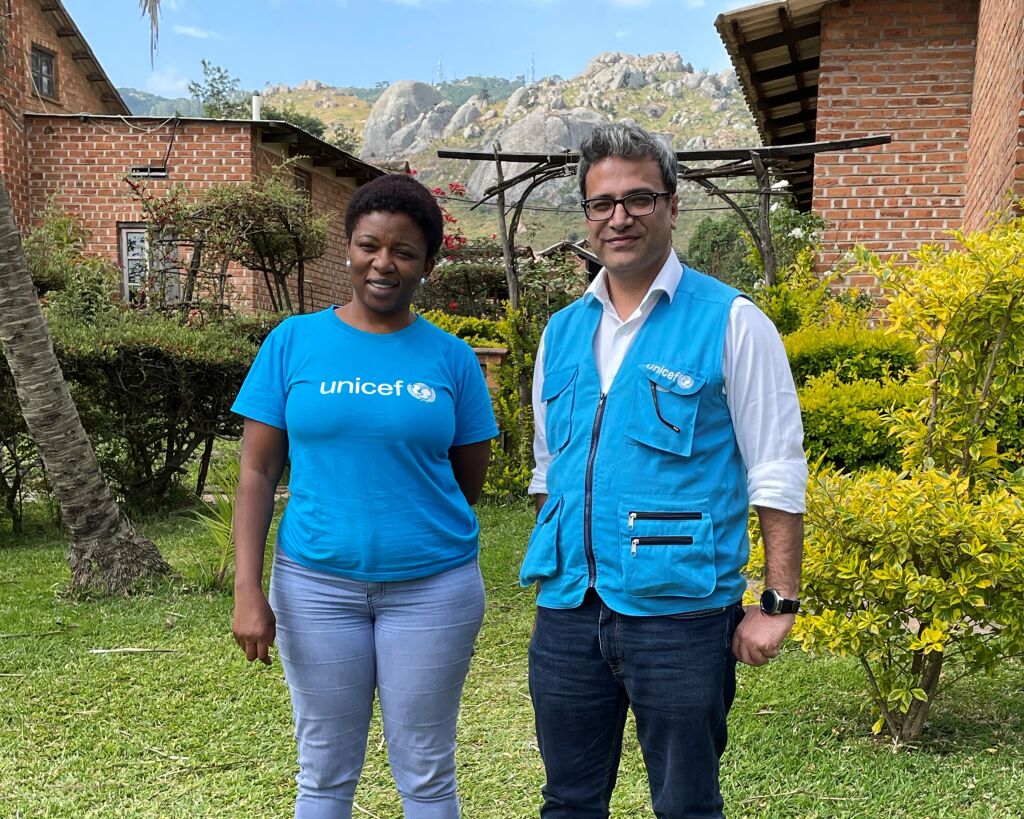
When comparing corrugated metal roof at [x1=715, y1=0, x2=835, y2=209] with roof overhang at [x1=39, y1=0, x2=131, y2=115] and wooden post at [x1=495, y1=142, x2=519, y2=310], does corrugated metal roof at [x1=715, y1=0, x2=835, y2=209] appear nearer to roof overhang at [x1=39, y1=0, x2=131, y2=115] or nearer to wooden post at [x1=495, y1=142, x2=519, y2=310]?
wooden post at [x1=495, y1=142, x2=519, y2=310]

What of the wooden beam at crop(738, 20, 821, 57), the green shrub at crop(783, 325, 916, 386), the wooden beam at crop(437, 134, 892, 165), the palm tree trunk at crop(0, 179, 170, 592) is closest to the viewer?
the palm tree trunk at crop(0, 179, 170, 592)

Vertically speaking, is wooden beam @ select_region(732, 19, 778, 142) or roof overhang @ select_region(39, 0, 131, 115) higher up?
roof overhang @ select_region(39, 0, 131, 115)

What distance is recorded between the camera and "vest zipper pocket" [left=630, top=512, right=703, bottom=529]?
1985mm

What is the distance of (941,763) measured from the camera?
10.9 feet

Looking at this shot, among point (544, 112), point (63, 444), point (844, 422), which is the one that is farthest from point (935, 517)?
point (544, 112)

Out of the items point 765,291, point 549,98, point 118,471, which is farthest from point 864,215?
point 549,98

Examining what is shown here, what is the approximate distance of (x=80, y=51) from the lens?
19266mm

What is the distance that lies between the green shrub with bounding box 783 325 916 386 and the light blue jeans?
527cm

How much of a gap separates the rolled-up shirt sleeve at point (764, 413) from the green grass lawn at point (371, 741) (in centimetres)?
158

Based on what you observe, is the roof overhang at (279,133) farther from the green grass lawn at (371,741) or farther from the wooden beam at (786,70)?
the green grass lawn at (371,741)

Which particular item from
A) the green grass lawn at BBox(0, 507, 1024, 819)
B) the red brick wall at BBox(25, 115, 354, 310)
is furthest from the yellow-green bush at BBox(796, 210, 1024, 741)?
the red brick wall at BBox(25, 115, 354, 310)

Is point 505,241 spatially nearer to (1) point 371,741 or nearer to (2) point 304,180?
(1) point 371,741

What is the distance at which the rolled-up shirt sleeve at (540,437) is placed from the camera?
2.32 meters

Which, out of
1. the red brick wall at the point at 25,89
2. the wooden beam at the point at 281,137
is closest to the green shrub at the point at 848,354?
the red brick wall at the point at 25,89
